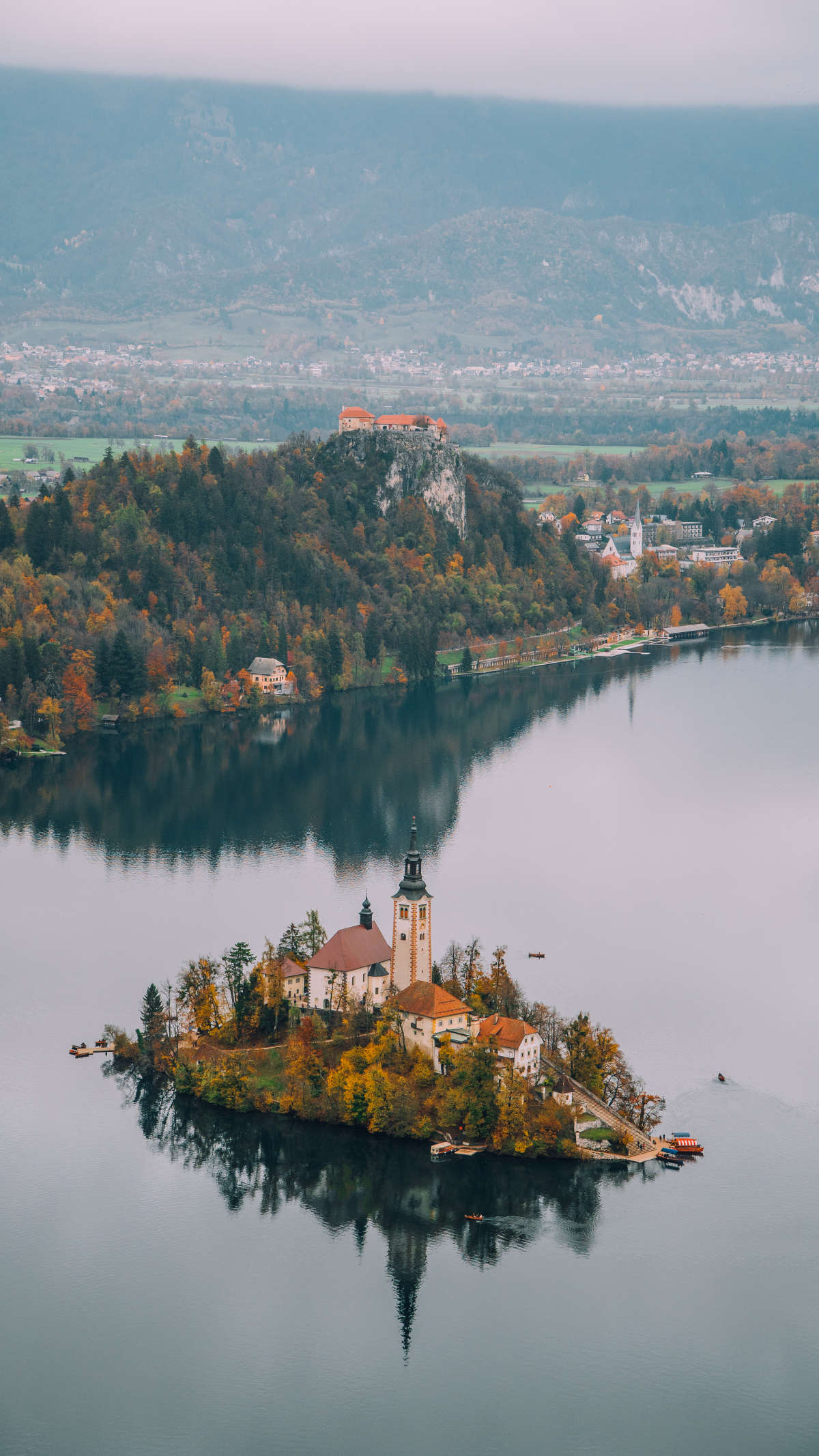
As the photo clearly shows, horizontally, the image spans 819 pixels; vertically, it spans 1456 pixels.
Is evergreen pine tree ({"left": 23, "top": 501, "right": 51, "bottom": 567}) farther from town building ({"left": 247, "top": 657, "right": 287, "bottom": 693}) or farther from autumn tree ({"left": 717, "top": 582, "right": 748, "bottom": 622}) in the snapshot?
autumn tree ({"left": 717, "top": 582, "right": 748, "bottom": 622})

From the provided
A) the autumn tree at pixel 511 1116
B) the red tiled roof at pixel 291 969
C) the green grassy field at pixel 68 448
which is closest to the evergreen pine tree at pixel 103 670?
the red tiled roof at pixel 291 969

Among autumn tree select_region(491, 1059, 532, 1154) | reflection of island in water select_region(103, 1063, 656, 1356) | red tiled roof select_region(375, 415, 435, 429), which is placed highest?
red tiled roof select_region(375, 415, 435, 429)

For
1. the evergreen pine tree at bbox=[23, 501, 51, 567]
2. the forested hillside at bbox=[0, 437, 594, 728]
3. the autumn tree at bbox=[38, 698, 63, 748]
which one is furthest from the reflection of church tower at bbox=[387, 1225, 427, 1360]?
the evergreen pine tree at bbox=[23, 501, 51, 567]

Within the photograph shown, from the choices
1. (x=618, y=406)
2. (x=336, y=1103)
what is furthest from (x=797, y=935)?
(x=618, y=406)

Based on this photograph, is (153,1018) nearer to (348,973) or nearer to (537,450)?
(348,973)

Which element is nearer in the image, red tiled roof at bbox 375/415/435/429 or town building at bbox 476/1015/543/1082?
town building at bbox 476/1015/543/1082

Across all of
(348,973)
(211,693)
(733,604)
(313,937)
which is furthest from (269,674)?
(348,973)
